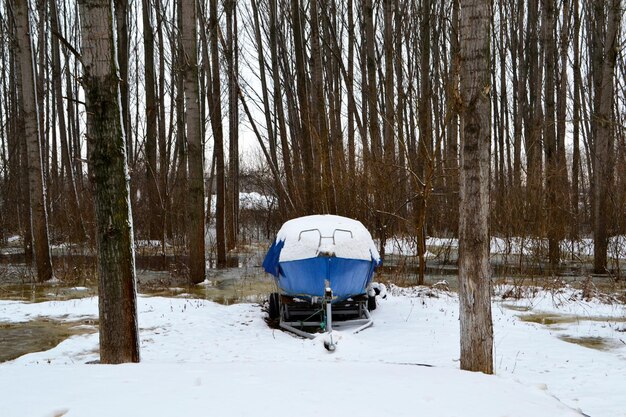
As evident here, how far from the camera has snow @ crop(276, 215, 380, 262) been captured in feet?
26.8

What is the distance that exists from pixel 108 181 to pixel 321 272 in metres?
3.86

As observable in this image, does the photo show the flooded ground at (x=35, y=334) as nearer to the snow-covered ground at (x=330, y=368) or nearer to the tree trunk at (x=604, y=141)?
the snow-covered ground at (x=330, y=368)

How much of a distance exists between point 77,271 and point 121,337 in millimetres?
10265

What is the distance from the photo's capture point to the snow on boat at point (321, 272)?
8078 millimetres

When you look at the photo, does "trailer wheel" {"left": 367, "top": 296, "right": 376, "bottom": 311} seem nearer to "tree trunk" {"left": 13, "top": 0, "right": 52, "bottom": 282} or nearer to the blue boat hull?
the blue boat hull

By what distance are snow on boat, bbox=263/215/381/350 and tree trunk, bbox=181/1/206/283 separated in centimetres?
449

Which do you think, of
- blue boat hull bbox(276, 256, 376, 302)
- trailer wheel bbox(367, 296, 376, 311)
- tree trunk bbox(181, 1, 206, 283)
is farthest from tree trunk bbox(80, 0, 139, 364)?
tree trunk bbox(181, 1, 206, 283)

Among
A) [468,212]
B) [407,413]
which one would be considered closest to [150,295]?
[468,212]

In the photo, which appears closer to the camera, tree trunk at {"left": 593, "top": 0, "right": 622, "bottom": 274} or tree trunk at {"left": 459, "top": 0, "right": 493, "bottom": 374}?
tree trunk at {"left": 459, "top": 0, "right": 493, "bottom": 374}

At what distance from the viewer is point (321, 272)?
8039mm

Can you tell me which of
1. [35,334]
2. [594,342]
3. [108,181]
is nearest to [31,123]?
[35,334]

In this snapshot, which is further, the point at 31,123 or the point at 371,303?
the point at 31,123

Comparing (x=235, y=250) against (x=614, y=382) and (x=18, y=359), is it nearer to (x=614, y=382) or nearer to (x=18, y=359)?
(x=18, y=359)

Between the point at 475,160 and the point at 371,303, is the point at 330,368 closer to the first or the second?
the point at 475,160
